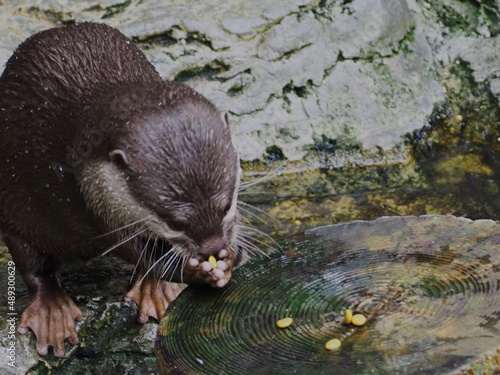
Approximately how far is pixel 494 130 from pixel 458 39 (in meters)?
0.62

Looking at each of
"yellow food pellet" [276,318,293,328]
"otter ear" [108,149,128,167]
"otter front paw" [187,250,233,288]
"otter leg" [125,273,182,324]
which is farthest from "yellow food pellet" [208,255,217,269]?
"otter leg" [125,273,182,324]

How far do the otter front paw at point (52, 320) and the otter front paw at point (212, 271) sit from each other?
0.68 m

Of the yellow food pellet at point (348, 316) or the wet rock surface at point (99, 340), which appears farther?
the wet rock surface at point (99, 340)

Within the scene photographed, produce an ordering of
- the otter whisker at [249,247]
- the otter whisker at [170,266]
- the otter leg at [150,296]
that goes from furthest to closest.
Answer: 1. the otter leg at [150,296]
2. the otter whisker at [249,247]
3. the otter whisker at [170,266]

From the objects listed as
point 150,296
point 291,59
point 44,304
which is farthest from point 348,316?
point 291,59

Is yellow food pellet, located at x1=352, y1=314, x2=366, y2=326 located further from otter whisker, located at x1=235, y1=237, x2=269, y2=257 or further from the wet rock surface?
the wet rock surface

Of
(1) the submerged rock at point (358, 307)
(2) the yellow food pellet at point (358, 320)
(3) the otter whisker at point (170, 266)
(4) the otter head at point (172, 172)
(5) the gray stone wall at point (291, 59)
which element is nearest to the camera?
(1) the submerged rock at point (358, 307)

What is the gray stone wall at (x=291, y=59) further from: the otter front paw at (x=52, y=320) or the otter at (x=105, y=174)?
the otter front paw at (x=52, y=320)

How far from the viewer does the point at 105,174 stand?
8.43 feet

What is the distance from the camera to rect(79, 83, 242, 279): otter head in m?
2.40

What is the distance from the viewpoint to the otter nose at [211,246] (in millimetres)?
2463

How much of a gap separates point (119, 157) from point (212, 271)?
1.44 ft

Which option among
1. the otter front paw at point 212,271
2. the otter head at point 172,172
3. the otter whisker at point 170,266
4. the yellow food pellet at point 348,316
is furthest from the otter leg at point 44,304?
the yellow food pellet at point 348,316

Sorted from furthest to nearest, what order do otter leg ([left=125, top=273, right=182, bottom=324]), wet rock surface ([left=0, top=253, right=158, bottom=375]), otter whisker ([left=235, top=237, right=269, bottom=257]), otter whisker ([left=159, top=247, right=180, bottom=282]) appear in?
otter leg ([left=125, top=273, right=182, bottom=324]) → wet rock surface ([left=0, top=253, right=158, bottom=375]) → otter whisker ([left=235, top=237, right=269, bottom=257]) → otter whisker ([left=159, top=247, right=180, bottom=282])
